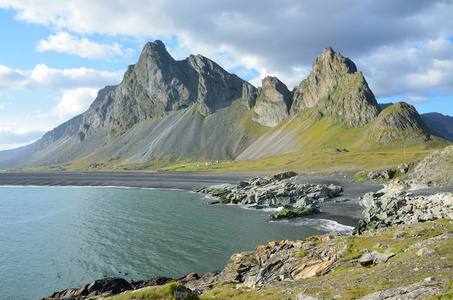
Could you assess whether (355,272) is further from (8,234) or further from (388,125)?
(388,125)

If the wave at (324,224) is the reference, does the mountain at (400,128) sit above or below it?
above

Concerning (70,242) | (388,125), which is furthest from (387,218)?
(388,125)

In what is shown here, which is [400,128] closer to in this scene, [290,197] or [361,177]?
[361,177]

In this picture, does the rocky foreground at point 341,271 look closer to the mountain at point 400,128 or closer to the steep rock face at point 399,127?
the mountain at point 400,128

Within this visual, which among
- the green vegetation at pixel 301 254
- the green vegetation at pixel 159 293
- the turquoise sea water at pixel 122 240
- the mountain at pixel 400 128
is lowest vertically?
the turquoise sea water at pixel 122 240

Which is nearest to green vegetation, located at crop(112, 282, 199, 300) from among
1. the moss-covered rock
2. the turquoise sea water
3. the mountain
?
the turquoise sea water

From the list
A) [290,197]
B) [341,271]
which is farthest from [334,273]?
[290,197]

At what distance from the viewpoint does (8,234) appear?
187 feet

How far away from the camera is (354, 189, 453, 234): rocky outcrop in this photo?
37.6 meters

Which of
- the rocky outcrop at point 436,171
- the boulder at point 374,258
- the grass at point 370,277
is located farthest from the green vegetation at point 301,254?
the rocky outcrop at point 436,171

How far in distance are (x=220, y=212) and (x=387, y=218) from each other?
39679 mm

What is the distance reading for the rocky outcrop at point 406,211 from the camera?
37.6 meters

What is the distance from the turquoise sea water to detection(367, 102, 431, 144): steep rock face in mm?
134060

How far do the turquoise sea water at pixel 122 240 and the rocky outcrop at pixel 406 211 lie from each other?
6.06 meters
